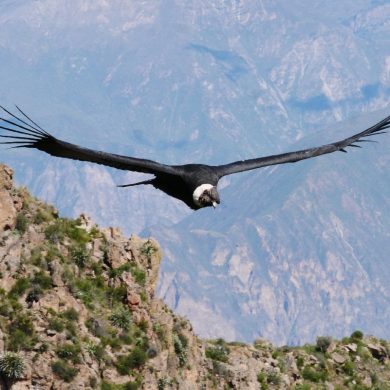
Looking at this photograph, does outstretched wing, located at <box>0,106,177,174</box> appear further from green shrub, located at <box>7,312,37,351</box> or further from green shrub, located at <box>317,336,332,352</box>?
green shrub, located at <box>317,336,332,352</box>

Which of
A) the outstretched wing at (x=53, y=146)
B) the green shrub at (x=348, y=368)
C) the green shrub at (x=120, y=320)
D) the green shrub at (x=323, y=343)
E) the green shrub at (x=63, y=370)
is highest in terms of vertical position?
the green shrub at (x=323, y=343)

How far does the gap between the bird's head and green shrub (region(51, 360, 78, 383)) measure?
1632cm

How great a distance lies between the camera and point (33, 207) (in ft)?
165

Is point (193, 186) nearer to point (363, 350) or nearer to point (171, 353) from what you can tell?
point (171, 353)

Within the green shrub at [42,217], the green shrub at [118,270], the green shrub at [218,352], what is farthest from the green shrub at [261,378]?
the green shrub at [42,217]

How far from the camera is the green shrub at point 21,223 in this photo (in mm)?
47906

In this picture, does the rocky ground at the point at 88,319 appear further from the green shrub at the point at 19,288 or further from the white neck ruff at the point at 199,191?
the white neck ruff at the point at 199,191

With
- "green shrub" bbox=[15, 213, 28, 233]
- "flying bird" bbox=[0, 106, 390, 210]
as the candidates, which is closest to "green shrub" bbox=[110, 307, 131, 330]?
"green shrub" bbox=[15, 213, 28, 233]

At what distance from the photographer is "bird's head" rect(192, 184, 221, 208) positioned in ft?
92.1

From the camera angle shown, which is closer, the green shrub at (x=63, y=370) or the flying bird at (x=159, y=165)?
the flying bird at (x=159, y=165)

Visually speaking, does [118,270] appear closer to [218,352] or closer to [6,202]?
[6,202]

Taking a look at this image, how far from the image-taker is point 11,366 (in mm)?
40688

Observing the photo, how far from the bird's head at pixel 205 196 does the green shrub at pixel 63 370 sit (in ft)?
53.5

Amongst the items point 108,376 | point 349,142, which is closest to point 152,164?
Result: point 349,142
